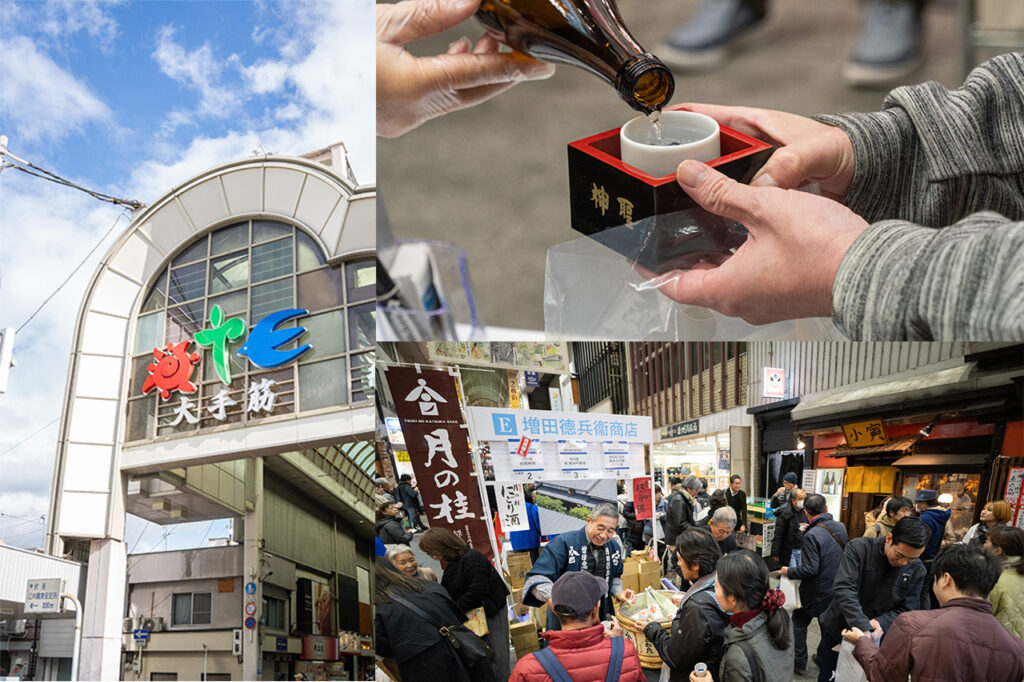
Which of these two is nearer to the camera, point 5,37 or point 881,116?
point 881,116

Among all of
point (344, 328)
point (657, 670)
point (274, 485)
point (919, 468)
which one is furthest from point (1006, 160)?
point (274, 485)

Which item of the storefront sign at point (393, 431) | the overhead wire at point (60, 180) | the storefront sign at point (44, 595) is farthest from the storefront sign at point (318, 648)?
the storefront sign at point (393, 431)

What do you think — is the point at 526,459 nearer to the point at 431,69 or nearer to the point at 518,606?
the point at 518,606

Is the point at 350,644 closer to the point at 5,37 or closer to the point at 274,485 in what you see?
the point at 274,485

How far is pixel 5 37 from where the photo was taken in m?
4.13

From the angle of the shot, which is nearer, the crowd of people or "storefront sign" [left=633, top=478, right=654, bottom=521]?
the crowd of people

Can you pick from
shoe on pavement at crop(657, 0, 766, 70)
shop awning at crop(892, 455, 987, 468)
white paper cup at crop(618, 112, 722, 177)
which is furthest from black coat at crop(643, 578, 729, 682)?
shoe on pavement at crop(657, 0, 766, 70)

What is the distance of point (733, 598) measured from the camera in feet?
4.48

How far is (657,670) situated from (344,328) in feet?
9.79

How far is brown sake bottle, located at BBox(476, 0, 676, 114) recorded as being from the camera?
4.46 ft

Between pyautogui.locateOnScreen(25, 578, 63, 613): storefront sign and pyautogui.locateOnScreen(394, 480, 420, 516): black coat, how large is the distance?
3607 millimetres

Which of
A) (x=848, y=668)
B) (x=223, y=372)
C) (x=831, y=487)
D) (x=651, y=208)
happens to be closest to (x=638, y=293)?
(x=651, y=208)

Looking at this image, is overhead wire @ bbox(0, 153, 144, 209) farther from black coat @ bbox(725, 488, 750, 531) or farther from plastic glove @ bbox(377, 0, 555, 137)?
black coat @ bbox(725, 488, 750, 531)

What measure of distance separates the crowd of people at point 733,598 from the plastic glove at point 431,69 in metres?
0.78
